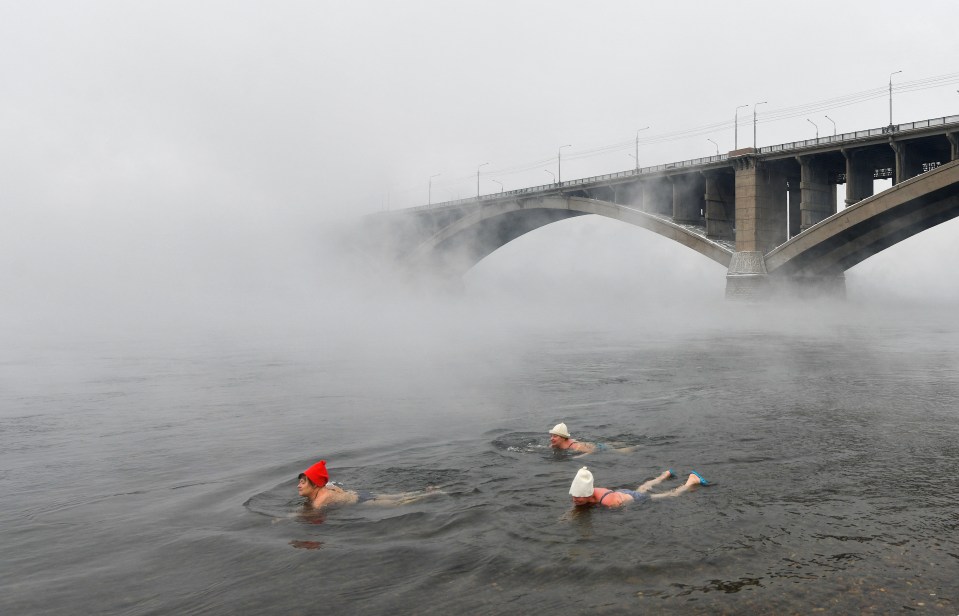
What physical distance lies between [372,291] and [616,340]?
76.7 metres

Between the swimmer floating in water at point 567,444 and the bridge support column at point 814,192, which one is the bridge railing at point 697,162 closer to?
the bridge support column at point 814,192

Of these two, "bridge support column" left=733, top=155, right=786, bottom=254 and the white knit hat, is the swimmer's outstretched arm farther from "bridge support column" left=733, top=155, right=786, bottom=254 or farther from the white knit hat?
"bridge support column" left=733, top=155, right=786, bottom=254

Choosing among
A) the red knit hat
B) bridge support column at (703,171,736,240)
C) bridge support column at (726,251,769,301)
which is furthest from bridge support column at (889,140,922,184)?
the red knit hat

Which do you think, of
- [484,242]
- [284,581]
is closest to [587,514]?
[284,581]

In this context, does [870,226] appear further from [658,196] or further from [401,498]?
[401,498]

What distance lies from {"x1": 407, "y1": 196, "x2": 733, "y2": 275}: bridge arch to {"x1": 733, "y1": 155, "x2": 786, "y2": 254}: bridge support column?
2452 mm

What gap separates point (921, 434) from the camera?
39.9 ft

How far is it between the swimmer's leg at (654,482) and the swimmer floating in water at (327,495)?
267 centimetres

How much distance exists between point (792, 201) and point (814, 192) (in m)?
7.00

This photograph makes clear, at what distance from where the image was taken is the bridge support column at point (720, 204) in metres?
66.4

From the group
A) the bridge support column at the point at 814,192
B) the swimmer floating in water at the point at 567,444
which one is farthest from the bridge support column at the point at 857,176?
the swimmer floating in water at the point at 567,444

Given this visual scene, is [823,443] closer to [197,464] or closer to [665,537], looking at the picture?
[665,537]

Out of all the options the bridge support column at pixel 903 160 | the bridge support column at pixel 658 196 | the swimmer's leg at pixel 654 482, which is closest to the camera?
the swimmer's leg at pixel 654 482

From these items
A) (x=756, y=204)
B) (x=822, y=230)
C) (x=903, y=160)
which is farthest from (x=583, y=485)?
(x=756, y=204)
